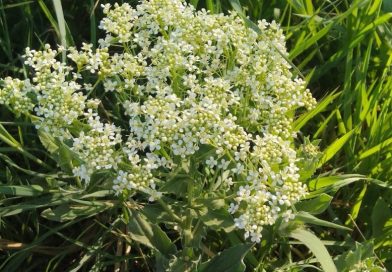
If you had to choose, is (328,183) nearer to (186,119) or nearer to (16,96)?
(186,119)

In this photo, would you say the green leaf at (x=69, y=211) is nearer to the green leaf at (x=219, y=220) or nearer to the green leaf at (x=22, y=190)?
the green leaf at (x=22, y=190)

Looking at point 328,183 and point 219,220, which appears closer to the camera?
point 219,220

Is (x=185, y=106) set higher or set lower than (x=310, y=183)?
higher

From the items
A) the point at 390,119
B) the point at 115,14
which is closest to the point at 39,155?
the point at 115,14

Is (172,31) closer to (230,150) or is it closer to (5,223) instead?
(230,150)

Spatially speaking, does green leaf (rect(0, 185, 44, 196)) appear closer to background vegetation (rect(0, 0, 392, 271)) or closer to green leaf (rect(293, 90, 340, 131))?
background vegetation (rect(0, 0, 392, 271))

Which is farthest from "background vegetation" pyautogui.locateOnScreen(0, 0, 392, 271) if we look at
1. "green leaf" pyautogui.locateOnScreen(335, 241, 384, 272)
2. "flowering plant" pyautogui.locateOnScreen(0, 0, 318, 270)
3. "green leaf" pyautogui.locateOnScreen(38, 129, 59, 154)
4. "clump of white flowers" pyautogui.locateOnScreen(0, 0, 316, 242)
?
"clump of white flowers" pyautogui.locateOnScreen(0, 0, 316, 242)

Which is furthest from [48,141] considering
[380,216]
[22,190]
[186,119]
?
[380,216]
